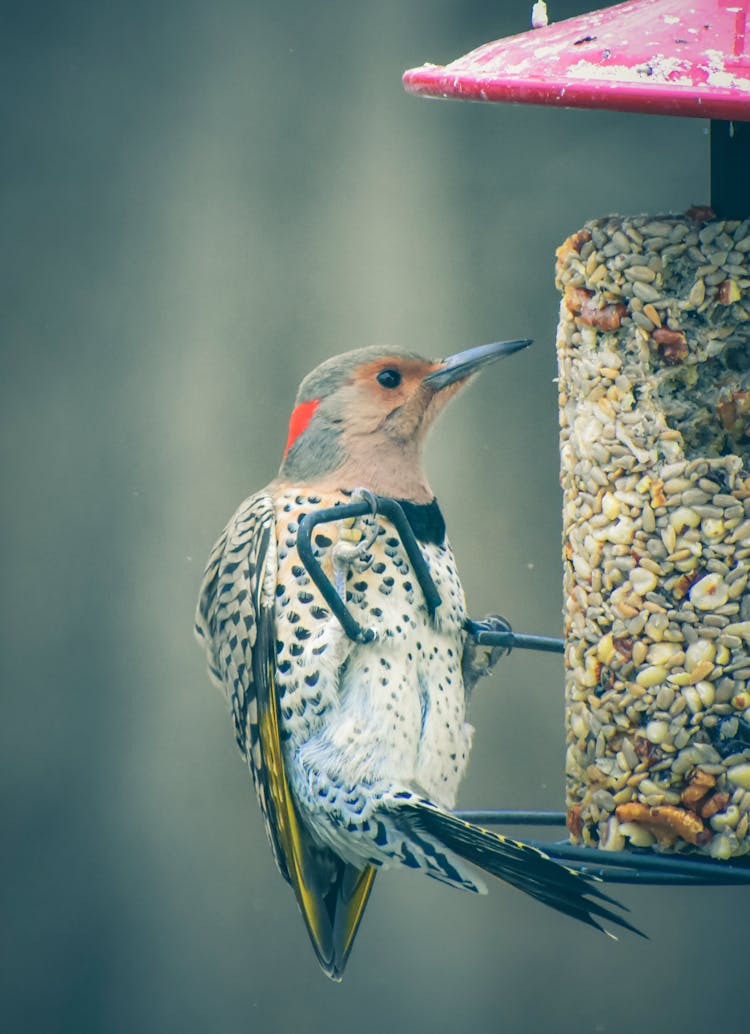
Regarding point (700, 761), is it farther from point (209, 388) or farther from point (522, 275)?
point (209, 388)

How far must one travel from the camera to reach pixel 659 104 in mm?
1846

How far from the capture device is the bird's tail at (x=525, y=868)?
2.09m

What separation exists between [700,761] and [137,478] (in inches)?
104

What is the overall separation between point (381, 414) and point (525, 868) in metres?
0.95

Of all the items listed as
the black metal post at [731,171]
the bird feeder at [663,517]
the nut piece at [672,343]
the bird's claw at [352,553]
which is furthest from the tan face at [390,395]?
the black metal post at [731,171]

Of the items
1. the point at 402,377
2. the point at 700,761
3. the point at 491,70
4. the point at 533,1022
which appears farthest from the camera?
the point at 533,1022

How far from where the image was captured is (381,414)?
277 cm

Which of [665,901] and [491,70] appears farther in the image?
[665,901]

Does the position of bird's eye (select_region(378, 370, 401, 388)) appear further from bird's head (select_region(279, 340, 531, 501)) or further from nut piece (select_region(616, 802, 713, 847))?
nut piece (select_region(616, 802, 713, 847))

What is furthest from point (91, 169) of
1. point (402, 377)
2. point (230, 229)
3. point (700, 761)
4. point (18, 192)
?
point (700, 761)

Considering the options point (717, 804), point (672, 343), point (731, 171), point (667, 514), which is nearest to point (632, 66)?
point (731, 171)

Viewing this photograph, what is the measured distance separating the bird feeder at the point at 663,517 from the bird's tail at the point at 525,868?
0.19 feet

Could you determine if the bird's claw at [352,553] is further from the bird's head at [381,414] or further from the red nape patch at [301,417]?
the red nape patch at [301,417]

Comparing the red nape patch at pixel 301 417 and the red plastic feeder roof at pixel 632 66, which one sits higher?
the red plastic feeder roof at pixel 632 66
